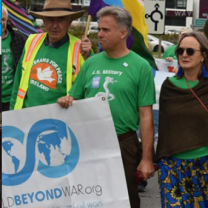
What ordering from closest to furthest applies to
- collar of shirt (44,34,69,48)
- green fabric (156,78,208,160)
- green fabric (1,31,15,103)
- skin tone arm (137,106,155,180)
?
green fabric (156,78,208,160) < skin tone arm (137,106,155,180) < collar of shirt (44,34,69,48) < green fabric (1,31,15,103)

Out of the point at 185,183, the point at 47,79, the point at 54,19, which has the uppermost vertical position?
the point at 54,19

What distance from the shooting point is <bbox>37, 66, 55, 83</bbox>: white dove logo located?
5.38m

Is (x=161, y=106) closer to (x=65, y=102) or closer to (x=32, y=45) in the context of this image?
(x=65, y=102)

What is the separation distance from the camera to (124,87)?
4.93 m

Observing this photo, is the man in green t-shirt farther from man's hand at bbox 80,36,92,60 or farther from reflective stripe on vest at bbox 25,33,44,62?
reflective stripe on vest at bbox 25,33,44,62

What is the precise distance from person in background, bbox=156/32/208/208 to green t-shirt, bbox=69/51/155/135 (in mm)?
188

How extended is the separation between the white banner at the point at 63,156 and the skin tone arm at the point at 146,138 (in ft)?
0.62

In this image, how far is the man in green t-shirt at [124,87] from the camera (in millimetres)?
4949

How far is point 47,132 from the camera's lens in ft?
16.3

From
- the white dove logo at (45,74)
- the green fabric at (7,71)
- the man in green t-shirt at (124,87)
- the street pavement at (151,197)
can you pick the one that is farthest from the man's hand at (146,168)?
the street pavement at (151,197)

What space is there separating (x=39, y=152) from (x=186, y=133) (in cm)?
106

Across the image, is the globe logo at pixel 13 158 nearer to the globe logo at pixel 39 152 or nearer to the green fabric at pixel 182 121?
the globe logo at pixel 39 152

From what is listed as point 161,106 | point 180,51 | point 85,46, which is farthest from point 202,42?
point 85,46

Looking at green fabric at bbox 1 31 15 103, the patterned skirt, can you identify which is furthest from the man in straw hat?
the patterned skirt
